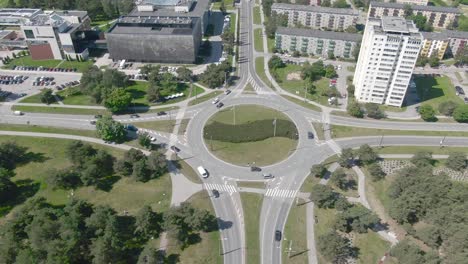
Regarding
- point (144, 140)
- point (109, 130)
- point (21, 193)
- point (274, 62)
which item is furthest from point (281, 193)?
point (274, 62)

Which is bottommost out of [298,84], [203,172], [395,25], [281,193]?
[281,193]

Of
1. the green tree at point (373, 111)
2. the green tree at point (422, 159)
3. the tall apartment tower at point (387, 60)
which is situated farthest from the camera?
the green tree at point (373, 111)

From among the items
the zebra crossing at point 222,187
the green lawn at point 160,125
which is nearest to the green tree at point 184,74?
the green lawn at point 160,125

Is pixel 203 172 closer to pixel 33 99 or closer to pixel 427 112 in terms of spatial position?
pixel 33 99

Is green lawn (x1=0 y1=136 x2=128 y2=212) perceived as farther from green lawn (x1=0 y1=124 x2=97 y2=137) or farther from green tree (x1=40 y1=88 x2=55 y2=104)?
green tree (x1=40 y1=88 x2=55 y2=104)

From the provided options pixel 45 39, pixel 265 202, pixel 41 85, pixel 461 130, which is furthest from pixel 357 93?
pixel 45 39

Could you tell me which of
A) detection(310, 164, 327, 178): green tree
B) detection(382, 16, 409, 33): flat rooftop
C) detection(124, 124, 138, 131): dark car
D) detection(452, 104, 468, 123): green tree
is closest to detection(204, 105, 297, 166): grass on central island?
detection(310, 164, 327, 178): green tree

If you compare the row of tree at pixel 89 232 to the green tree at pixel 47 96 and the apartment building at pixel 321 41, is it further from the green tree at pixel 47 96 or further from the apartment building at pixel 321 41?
the apartment building at pixel 321 41
